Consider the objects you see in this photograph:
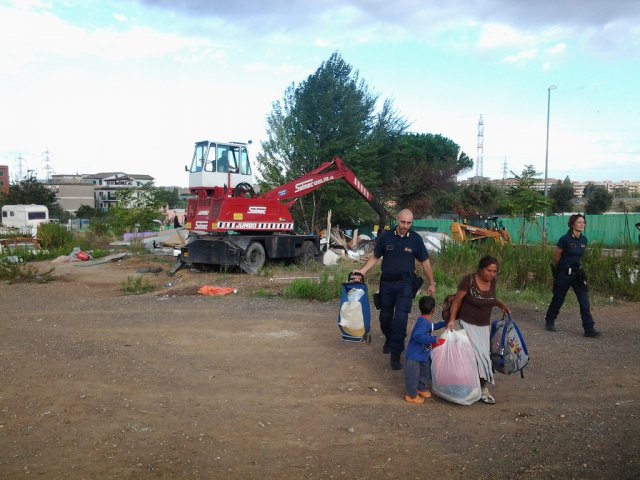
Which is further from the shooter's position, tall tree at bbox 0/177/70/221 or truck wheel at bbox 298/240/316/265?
tall tree at bbox 0/177/70/221

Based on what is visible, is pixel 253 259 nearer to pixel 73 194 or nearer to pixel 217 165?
pixel 217 165

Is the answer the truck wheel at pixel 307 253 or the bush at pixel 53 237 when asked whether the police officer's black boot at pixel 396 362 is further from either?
the bush at pixel 53 237

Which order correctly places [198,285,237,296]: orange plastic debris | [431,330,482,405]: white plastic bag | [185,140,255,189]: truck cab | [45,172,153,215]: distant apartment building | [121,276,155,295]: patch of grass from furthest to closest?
[45,172,153,215]: distant apartment building
[185,140,255,189]: truck cab
[121,276,155,295]: patch of grass
[198,285,237,296]: orange plastic debris
[431,330,482,405]: white plastic bag

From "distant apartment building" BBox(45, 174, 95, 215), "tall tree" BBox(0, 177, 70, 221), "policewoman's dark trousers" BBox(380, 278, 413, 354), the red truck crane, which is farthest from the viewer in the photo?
"distant apartment building" BBox(45, 174, 95, 215)

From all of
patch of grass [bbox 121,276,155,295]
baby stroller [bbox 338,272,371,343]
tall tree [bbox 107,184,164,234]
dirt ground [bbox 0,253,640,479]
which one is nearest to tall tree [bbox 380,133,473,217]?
tall tree [bbox 107,184,164,234]

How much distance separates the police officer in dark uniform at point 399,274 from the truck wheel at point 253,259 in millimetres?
8112

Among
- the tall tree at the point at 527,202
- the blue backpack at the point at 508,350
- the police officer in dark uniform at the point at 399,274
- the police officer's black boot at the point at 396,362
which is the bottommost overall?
the police officer's black boot at the point at 396,362

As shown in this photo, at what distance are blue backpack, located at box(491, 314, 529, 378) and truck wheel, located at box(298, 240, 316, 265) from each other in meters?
11.4

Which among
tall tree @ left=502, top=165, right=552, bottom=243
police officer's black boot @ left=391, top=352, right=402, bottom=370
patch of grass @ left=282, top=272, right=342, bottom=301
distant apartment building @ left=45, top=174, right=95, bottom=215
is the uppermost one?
Result: distant apartment building @ left=45, top=174, right=95, bottom=215

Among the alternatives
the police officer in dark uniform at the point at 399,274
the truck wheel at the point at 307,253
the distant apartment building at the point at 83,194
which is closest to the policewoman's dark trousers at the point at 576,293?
the police officer in dark uniform at the point at 399,274

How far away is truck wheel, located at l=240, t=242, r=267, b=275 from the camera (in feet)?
46.5

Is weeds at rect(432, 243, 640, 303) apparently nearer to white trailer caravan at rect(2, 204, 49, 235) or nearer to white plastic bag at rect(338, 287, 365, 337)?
white plastic bag at rect(338, 287, 365, 337)

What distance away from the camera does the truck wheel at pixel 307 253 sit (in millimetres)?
16634

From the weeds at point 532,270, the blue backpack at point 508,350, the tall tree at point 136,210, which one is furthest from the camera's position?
the tall tree at point 136,210
